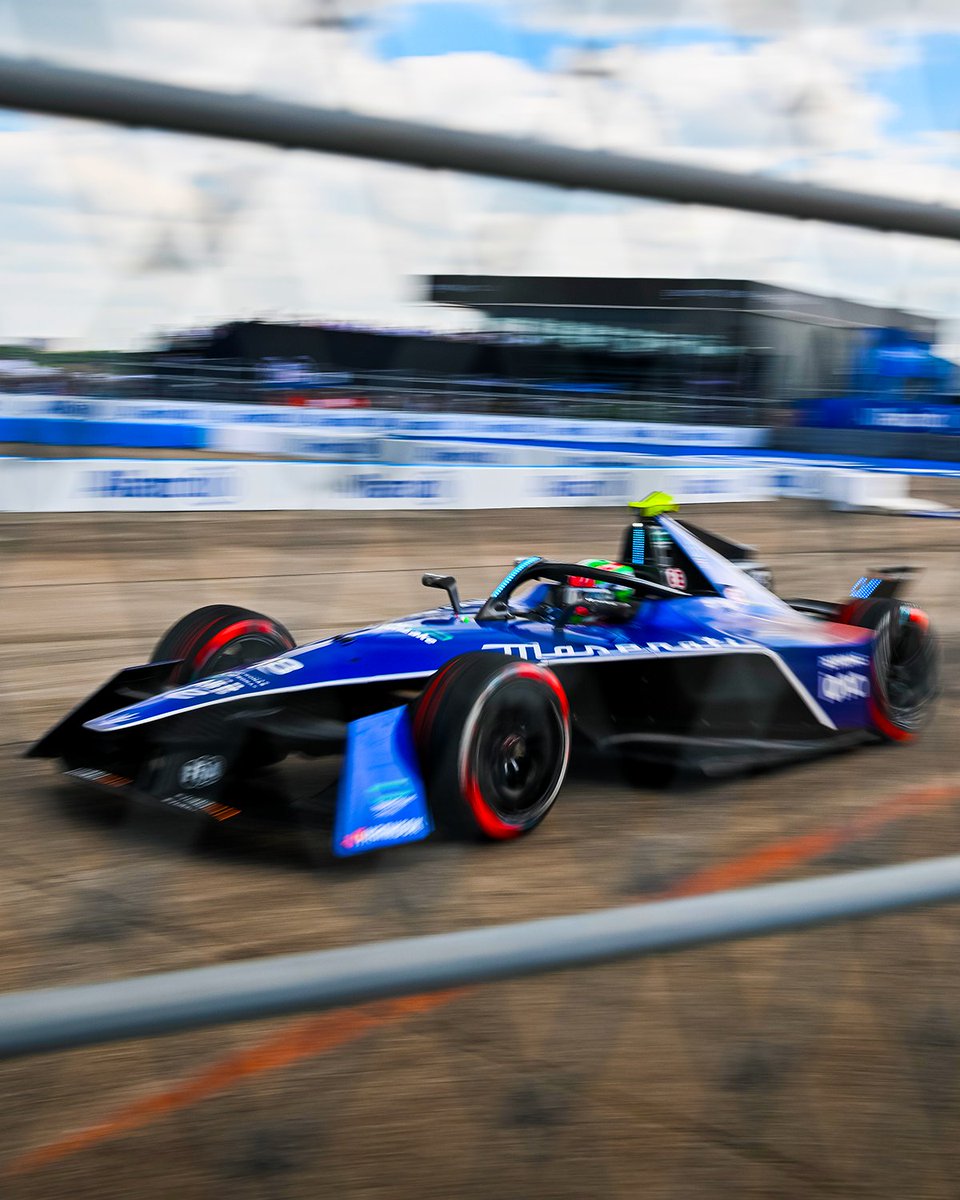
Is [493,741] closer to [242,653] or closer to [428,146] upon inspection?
[242,653]

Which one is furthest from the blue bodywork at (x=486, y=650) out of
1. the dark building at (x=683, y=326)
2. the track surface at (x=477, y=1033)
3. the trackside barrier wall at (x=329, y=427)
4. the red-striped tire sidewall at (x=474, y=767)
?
the dark building at (x=683, y=326)

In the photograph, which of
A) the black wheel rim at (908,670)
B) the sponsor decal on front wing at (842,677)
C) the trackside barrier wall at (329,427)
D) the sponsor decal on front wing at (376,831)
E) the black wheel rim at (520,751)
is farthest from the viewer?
the black wheel rim at (908,670)

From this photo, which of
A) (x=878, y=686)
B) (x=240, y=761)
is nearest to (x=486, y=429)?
(x=240, y=761)

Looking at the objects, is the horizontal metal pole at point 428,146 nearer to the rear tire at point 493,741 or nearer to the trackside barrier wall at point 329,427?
the trackside barrier wall at point 329,427

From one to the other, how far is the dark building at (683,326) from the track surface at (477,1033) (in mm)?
318

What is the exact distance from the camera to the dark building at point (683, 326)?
0.99m

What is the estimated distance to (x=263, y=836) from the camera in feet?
10.6

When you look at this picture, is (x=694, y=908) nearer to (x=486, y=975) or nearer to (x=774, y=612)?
(x=486, y=975)

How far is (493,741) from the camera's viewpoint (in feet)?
11.3

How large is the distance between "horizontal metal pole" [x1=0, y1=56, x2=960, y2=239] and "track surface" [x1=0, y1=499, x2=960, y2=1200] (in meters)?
0.31

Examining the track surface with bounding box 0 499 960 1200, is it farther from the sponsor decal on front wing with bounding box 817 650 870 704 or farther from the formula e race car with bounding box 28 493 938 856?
the sponsor decal on front wing with bounding box 817 650 870 704

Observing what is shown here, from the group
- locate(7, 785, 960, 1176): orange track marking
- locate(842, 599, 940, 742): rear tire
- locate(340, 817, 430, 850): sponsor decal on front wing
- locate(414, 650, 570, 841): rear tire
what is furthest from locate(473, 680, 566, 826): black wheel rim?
locate(7, 785, 960, 1176): orange track marking

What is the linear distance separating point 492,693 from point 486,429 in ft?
7.18

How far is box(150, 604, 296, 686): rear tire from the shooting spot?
388cm
